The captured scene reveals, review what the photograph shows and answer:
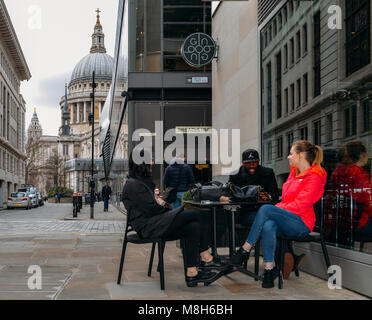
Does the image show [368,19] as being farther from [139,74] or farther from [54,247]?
[139,74]

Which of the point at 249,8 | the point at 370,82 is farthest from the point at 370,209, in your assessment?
the point at 249,8

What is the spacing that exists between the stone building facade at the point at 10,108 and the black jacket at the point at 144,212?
45.7m

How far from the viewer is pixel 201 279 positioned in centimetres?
553

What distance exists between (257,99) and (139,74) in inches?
502

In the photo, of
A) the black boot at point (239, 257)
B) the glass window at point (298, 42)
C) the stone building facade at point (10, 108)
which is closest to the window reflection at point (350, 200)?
the black boot at point (239, 257)

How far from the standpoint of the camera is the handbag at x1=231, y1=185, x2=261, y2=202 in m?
5.88

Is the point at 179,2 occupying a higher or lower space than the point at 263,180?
higher

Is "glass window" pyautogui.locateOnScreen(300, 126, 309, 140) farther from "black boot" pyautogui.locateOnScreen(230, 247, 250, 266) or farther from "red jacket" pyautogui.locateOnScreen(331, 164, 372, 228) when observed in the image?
"black boot" pyautogui.locateOnScreen(230, 247, 250, 266)

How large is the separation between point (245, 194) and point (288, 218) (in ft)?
2.11

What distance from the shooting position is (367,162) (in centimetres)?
561

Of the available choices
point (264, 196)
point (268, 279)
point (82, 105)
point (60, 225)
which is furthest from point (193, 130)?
point (82, 105)

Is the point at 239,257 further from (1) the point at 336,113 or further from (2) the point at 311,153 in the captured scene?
(1) the point at 336,113

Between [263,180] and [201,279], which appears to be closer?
[201,279]
